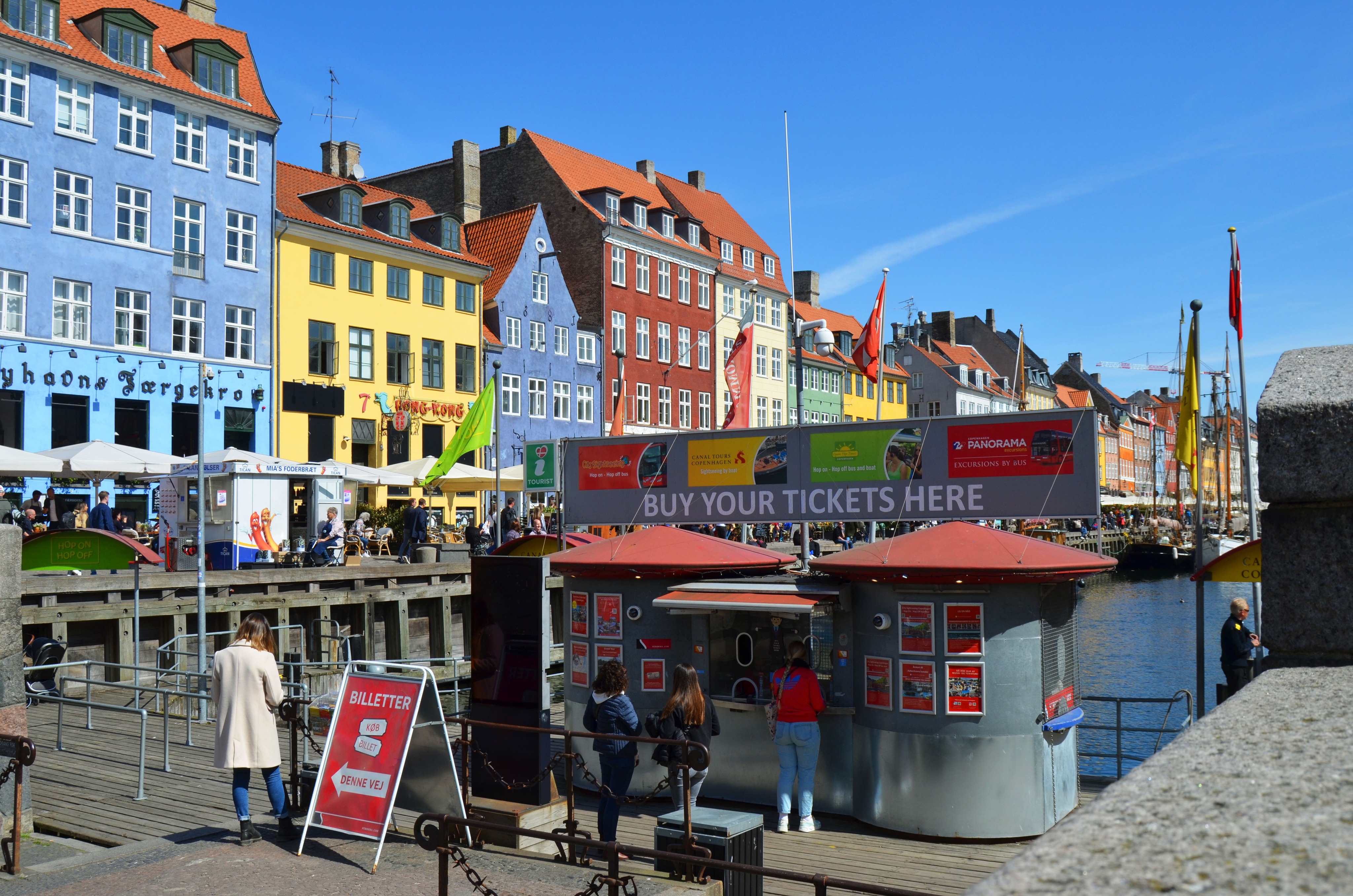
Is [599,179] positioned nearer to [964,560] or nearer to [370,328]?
[370,328]

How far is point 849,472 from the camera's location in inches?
509

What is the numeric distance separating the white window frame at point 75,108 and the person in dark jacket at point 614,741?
107 feet

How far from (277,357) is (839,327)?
5082cm

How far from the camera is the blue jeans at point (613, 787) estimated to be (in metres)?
9.60

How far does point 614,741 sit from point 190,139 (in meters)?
35.2

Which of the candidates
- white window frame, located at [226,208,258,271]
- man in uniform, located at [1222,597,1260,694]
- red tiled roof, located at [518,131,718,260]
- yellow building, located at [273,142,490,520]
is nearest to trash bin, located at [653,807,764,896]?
man in uniform, located at [1222,597,1260,694]

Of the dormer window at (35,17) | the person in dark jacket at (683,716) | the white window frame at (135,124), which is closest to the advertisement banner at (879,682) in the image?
the person in dark jacket at (683,716)

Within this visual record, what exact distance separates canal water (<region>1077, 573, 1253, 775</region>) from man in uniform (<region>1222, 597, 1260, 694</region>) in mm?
1341

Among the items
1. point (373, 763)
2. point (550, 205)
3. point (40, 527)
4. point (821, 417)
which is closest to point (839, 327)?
point (821, 417)

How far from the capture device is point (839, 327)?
84.0m

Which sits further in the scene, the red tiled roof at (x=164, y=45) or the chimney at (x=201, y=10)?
the chimney at (x=201, y=10)

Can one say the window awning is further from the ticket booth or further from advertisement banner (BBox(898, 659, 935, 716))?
advertisement banner (BBox(898, 659, 935, 716))

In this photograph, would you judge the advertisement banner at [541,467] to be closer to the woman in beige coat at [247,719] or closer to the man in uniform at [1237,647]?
the woman in beige coat at [247,719]

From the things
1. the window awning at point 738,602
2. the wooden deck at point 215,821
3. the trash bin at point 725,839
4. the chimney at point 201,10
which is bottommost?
the wooden deck at point 215,821
